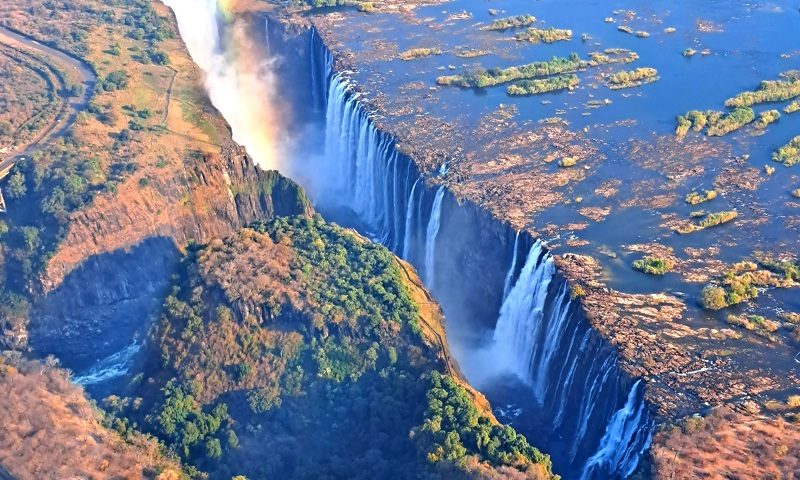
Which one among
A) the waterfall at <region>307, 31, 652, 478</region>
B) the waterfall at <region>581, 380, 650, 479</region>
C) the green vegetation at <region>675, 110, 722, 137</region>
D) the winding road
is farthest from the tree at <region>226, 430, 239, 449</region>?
the green vegetation at <region>675, 110, 722, 137</region>

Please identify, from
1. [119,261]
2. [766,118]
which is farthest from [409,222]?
[766,118]

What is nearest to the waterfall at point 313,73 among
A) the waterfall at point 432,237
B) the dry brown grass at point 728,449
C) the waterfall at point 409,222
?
the waterfall at point 409,222

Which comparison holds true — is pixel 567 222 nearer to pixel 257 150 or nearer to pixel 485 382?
pixel 485 382

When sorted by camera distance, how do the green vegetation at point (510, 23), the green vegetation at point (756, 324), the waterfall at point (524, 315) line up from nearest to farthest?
the green vegetation at point (756, 324) < the waterfall at point (524, 315) < the green vegetation at point (510, 23)

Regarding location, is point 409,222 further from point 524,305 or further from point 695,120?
point 695,120

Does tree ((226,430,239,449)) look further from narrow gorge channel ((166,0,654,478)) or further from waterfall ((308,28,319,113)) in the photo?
waterfall ((308,28,319,113))

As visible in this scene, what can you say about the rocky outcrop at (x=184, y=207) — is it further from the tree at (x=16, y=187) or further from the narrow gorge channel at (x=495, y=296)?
the narrow gorge channel at (x=495, y=296)
